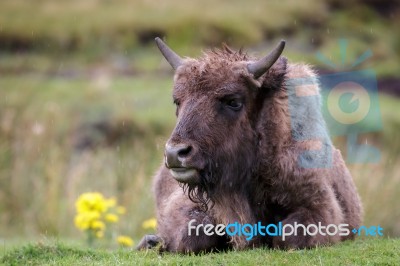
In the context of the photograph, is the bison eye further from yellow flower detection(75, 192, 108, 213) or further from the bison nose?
yellow flower detection(75, 192, 108, 213)

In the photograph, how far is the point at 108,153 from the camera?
1580cm

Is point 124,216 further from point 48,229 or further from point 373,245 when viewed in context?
point 373,245

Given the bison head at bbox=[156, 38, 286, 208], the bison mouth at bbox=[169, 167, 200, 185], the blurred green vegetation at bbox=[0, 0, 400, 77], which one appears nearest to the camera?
the bison mouth at bbox=[169, 167, 200, 185]

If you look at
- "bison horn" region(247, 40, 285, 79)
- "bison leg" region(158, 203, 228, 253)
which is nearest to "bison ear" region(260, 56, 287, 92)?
"bison horn" region(247, 40, 285, 79)

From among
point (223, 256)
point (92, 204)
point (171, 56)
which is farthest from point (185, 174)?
point (92, 204)

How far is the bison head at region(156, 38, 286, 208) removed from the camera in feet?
23.5

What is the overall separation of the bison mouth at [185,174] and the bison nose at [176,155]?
8 centimetres

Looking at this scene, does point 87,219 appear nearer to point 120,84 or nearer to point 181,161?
point 181,161

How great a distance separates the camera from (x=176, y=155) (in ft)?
22.5

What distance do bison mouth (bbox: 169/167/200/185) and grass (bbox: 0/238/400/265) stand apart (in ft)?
2.26

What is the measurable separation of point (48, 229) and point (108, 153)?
8.04 ft

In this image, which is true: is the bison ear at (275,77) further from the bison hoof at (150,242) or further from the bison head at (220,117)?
the bison hoof at (150,242)

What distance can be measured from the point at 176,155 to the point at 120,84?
1752 cm

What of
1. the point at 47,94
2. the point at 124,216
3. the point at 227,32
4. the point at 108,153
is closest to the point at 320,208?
the point at 124,216
